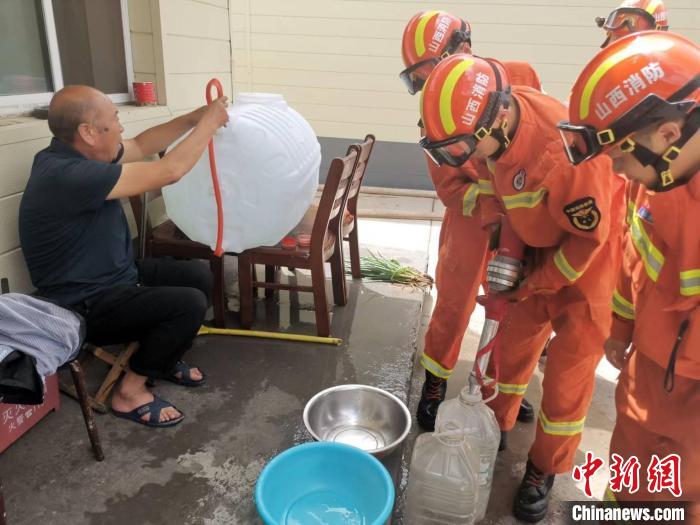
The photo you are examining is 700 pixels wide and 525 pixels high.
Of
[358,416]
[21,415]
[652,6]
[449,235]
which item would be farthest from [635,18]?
[21,415]

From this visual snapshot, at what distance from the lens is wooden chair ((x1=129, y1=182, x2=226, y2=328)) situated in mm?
2912

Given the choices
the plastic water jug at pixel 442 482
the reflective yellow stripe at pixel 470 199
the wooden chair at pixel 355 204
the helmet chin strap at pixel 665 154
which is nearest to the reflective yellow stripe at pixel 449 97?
the helmet chin strap at pixel 665 154

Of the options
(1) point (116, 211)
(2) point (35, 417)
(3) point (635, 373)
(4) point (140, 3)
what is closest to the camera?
(3) point (635, 373)

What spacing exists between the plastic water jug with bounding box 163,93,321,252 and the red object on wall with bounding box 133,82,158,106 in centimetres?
94

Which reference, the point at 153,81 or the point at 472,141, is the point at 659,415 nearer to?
the point at 472,141

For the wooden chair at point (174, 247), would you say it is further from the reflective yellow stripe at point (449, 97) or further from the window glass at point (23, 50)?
the reflective yellow stripe at point (449, 97)

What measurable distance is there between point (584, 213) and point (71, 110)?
6.58 ft

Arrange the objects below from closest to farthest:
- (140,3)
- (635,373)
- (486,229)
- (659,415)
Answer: (659,415), (635,373), (486,229), (140,3)

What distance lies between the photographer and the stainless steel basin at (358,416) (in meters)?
2.26

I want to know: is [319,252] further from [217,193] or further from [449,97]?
[449,97]

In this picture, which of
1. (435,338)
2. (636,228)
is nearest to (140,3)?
(435,338)

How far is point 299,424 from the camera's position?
7.68 ft

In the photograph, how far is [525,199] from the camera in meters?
1.68

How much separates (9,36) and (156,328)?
165cm
